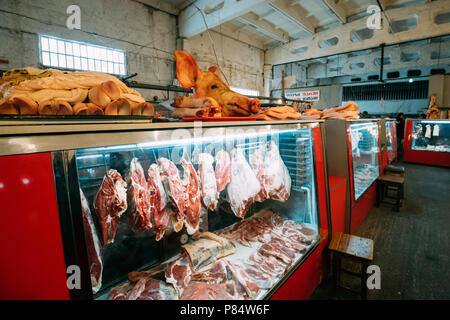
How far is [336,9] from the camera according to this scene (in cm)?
776

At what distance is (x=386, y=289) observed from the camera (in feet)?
9.45

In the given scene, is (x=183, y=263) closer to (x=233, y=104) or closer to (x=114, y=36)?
(x=233, y=104)

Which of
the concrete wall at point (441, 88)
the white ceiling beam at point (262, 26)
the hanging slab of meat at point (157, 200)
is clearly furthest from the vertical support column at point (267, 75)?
the hanging slab of meat at point (157, 200)

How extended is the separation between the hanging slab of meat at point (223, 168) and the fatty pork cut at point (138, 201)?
71cm

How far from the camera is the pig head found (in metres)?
2.18

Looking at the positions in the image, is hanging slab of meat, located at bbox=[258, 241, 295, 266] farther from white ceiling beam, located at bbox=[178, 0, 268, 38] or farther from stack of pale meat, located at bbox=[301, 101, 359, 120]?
white ceiling beam, located at bbox=[178, 0, 268, 38]

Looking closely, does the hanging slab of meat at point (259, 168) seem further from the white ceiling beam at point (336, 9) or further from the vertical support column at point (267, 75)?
the vertical support column at point (267, 75)

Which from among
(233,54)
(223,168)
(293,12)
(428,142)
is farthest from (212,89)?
(428,142)

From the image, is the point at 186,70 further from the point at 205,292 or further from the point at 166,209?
the point at 205,292

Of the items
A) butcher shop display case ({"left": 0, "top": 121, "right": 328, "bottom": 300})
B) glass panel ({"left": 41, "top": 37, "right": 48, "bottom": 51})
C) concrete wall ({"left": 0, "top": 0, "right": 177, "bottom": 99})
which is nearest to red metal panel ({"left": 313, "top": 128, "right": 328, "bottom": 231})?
butcher shop display case ({"left": 0, "top": 121, "right": 328, "bottom": 300})

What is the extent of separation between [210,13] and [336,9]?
432cm

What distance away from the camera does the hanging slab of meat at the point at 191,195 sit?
1.75m

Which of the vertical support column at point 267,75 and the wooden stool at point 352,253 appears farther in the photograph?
the vertical support column at point 267,75

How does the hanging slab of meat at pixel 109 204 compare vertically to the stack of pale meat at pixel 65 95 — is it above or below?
below
